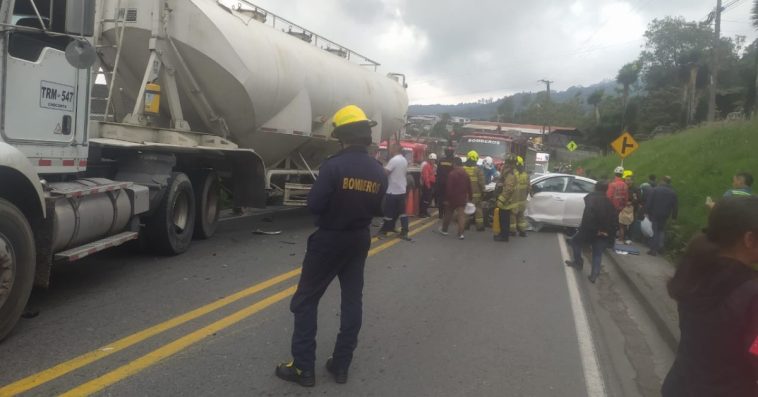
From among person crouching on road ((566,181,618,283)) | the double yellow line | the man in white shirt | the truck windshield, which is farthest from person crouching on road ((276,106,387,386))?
the truck windshield

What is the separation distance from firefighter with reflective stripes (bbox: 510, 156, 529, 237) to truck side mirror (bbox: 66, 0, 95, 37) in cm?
964

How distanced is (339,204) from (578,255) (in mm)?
6920

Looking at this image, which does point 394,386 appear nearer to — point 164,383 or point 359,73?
point 164,383

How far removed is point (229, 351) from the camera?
5152mm

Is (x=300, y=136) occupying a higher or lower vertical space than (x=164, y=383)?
higher

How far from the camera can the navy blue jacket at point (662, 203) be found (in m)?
12.8

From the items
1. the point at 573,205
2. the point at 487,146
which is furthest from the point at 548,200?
the point at 487,146

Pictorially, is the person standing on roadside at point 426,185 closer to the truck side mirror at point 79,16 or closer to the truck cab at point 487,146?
the truck cab at point 487,146

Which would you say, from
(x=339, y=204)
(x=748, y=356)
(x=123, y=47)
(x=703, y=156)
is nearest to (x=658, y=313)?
(x=339, y=204)

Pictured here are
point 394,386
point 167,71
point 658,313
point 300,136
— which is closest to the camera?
point 394,386

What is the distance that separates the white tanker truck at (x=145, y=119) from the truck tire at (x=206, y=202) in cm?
2

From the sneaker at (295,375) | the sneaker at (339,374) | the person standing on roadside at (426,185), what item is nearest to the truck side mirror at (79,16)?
the sneaker at (295,375)

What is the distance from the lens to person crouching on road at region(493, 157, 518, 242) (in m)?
13.2

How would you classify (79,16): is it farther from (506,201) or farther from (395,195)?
(506,201)
